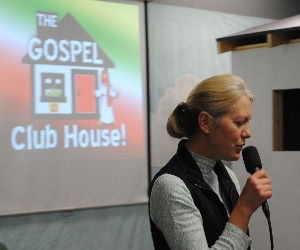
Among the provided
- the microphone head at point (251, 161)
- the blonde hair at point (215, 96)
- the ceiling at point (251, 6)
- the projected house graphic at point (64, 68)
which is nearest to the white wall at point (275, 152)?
the projected house graphic at point (64, 68)

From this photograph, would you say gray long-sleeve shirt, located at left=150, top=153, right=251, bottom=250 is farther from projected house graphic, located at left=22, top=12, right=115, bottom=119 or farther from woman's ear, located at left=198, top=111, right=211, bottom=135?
projected house graphic, located at left=22, top=12, right=115, bottom=119

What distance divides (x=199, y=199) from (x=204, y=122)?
0.20 m

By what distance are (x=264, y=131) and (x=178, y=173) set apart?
6.09 feet

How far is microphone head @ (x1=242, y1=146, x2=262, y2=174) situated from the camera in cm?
130

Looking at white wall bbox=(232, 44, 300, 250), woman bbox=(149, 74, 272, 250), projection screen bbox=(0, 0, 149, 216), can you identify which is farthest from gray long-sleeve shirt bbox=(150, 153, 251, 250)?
projection screen bbox=(0, 0, 149, 216)

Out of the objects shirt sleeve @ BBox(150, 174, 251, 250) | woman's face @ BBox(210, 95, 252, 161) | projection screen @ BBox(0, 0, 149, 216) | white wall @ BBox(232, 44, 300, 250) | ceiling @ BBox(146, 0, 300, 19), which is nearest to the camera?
shirt sleeve @ BBox(150, 174, 251, 250)

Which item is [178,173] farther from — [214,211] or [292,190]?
[292,190]

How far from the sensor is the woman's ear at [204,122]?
1271 mm

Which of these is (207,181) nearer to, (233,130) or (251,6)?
(233,130)

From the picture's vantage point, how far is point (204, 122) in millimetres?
1278

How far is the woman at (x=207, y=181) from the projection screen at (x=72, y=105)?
2003mm

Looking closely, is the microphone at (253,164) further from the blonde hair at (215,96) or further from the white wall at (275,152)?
the white wall at (275,152)

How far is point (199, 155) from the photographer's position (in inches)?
52.1

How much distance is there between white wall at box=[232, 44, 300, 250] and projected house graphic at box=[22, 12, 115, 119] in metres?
1.03
